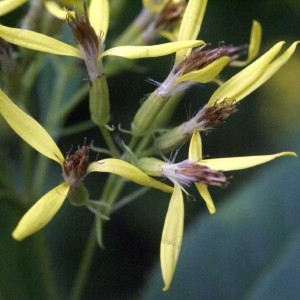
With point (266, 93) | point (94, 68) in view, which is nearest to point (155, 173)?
point (94, 68)

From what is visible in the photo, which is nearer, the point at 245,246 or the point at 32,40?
the point at 32,40

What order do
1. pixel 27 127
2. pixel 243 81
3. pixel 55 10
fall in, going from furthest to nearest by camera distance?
pixel 55 10 → pixel 243 81 → pixel 27 127

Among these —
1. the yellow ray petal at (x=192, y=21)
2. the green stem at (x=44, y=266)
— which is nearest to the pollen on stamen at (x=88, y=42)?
the yellow ray petal at (x=192, y=21)

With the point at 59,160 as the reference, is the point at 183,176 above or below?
below

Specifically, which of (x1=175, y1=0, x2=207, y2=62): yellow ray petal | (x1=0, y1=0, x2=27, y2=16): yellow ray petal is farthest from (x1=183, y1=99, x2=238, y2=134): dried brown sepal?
(x1=0, y1=0, x2=27, y2=16): yellow ray petal

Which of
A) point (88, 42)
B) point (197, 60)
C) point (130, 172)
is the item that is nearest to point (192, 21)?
point (197, 60)

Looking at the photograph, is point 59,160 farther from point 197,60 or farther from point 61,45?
point 197,60

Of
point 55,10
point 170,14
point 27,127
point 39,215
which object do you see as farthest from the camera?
point 170,14

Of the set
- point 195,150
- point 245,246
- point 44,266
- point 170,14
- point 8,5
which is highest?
point 8,5
